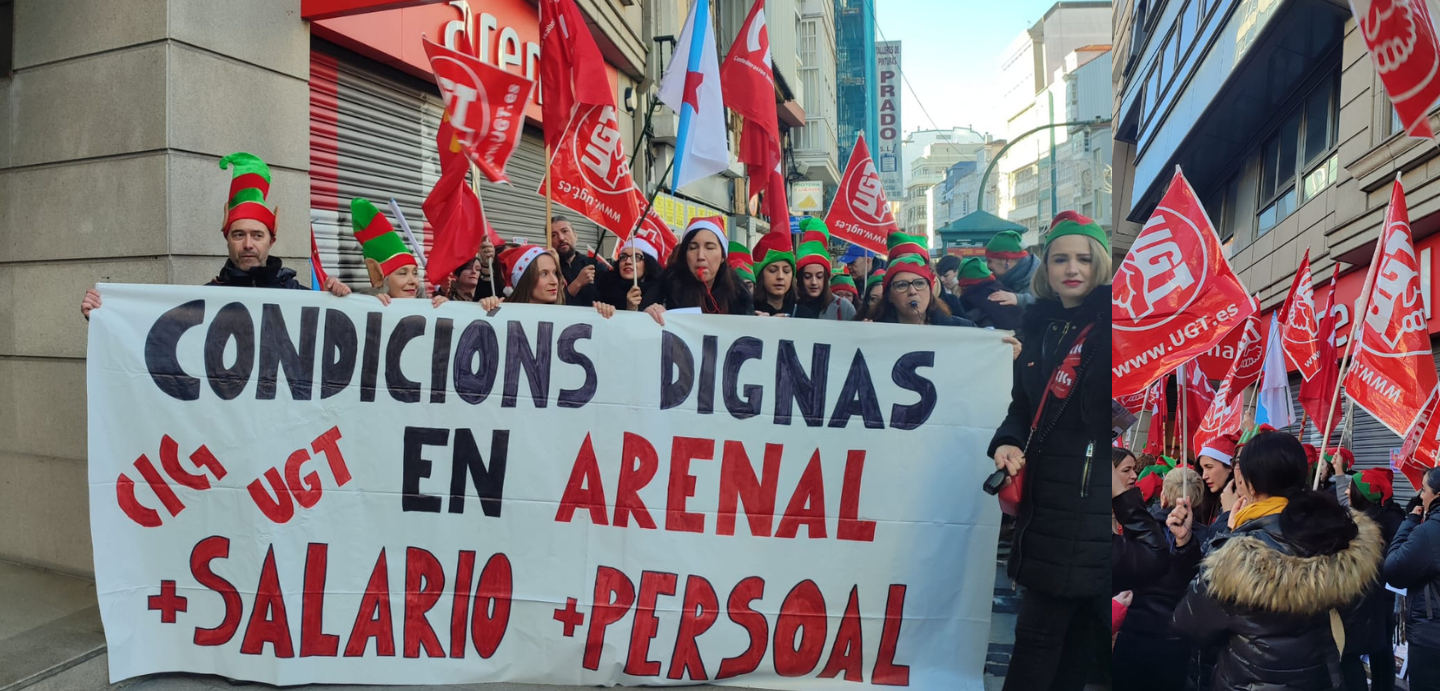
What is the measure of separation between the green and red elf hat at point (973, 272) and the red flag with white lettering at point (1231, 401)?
1598 mm

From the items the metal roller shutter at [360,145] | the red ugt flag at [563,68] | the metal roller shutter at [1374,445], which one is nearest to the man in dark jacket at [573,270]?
the red ugt flag at [563,68]

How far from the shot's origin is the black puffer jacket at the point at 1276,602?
2.90 metres

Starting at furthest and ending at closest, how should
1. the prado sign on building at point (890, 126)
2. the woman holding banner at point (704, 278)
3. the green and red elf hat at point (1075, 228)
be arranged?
the prado sign on building at point (890, 126) → the woman holding banner at point (704, 278) → the green and red elf hat at point (1075, 228)

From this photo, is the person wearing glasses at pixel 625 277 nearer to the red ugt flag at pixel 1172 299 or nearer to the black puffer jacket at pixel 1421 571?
the red ugt flag at pixel 1172 299

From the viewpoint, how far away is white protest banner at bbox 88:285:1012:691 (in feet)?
13.2

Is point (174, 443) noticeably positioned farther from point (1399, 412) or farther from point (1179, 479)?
point (1399, 412)

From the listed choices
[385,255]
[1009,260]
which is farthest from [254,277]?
[1009,260]

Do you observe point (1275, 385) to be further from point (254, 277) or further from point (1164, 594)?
point (254, 277)

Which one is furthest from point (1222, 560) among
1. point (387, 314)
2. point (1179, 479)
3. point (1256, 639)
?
point (387, 314)

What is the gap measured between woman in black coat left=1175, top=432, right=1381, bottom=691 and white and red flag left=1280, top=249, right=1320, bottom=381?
12.8 feet

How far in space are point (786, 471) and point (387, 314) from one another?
174 centimetres

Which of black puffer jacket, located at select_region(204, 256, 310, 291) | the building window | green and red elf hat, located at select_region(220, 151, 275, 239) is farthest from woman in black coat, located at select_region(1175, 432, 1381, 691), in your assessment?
the building window

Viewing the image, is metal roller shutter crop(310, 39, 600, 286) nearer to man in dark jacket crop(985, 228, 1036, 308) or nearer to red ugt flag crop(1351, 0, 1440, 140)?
man in dark jacket crop(985, 228, 1036, 308)

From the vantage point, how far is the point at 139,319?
13.7ft
